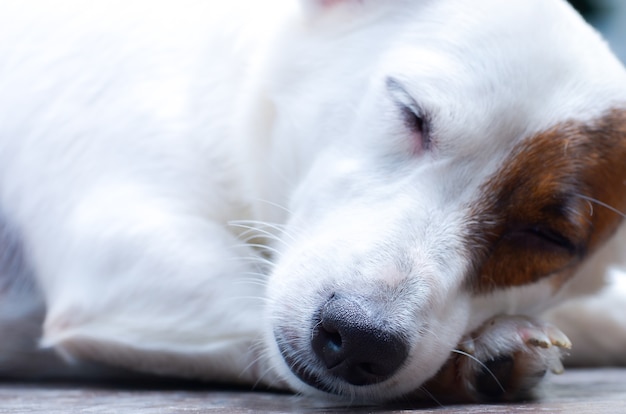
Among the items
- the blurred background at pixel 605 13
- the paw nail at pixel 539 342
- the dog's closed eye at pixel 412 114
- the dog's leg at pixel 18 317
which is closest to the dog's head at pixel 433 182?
the dog's closed eye at pixel 412 114

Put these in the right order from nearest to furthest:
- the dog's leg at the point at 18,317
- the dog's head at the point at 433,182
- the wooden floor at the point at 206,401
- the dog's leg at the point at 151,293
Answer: the wooden floor at the point at 206,401, the dog's head at the point at 433,182, the dog's leg at the point at 151,293, the dog's leg at the point at 18,317

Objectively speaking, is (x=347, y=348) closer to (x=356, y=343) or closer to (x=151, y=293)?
(x=356, y=343)

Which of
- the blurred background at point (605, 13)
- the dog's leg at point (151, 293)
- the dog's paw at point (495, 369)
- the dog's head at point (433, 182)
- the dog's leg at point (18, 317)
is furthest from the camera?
the blurred background at point (605, 13)

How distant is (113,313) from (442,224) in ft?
2.27

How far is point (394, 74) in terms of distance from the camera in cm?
A: 171

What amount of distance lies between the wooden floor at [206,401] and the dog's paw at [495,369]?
58 mm

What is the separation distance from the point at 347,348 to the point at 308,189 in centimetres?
45

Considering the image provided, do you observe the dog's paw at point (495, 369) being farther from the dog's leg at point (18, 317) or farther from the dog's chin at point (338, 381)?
the dog's leg at point (18, 317)

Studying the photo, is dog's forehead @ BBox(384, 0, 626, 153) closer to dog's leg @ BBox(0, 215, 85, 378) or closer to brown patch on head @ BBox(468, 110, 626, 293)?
brown patch on head @ BBox(468, 110, 626, 293)

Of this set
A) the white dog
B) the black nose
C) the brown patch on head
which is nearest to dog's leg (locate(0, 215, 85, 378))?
the white dog

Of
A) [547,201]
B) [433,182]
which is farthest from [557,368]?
[433,182]

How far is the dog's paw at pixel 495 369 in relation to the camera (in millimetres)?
1578

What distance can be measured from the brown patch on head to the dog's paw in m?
0.12

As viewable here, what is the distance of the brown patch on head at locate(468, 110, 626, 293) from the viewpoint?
63.1 inches
